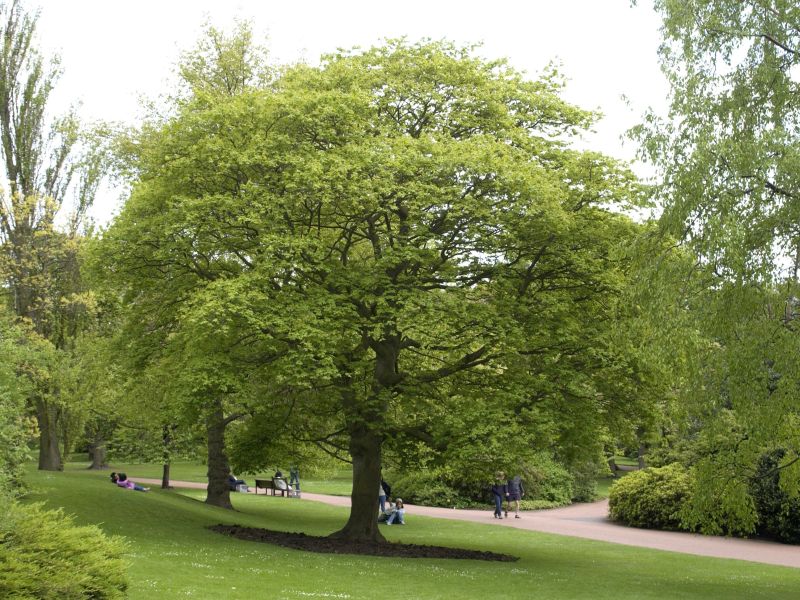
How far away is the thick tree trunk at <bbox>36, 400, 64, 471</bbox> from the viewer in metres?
36.2

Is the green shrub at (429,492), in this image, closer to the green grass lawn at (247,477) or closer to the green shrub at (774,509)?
the green grass lawn at (247,477)

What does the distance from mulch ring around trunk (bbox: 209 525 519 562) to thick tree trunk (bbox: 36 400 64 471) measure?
1582cm

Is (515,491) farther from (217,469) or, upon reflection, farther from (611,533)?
(217,469)

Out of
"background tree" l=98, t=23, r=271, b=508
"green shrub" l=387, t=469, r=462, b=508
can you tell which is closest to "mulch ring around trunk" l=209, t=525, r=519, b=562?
Result: "background tree" l=98, t=23, r=271, b=508

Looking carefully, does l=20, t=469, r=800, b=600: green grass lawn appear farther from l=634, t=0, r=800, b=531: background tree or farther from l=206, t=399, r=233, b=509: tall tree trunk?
l=634, t=0, r=800, b=531: background tree

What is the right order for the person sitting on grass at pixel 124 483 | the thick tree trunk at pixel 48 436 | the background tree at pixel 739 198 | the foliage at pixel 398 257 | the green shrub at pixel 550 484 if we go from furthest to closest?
the green shrub at pixel 550 484, the thick tree trunk at pixel 48 436, the person sitting on grass at pixel 124 483, the foliage at pixel 398 257, the background tree at pixel 739 198

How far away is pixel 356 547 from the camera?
21.9m

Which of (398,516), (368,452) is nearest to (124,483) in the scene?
(398,516)

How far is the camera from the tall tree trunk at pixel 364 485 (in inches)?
909

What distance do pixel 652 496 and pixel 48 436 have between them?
2503cm

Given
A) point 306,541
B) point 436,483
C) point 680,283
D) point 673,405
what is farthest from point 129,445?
point 680,283

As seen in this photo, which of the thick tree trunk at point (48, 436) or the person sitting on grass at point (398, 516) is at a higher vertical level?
the thick tree trunk at point (48, 436)

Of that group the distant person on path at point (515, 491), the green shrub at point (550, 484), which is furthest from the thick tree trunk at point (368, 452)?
the green shrub at point (550, 484)

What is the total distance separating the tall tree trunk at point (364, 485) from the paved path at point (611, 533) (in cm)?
858
